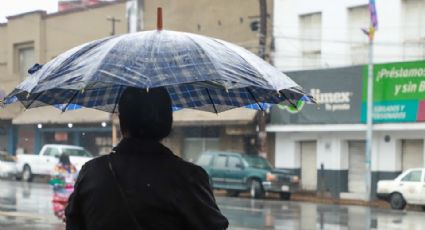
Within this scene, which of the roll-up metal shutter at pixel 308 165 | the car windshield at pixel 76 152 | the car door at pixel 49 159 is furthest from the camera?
the car door at pixel 49 159

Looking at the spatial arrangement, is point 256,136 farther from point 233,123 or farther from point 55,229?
point 55,229

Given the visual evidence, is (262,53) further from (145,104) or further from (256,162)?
(145,104)

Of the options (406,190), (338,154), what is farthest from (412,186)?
(338,154)

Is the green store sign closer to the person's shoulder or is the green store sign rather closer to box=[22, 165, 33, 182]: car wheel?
box=[22, 165, 33, 182]: car wheel

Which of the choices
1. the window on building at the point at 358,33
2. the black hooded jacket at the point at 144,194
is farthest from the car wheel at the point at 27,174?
the black hooded jacket at the point at 144,194

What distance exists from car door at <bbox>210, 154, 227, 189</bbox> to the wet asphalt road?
350cm

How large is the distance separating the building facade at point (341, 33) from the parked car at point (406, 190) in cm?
511

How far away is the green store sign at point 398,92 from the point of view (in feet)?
82.9

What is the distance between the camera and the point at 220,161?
1054 inches

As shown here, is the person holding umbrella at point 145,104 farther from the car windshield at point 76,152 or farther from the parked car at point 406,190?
the car windshield at point 76,152

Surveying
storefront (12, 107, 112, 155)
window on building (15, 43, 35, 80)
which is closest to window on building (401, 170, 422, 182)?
storefront (12, 107, 112, 155)

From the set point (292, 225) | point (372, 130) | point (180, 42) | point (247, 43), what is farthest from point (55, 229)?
point (247, 43)

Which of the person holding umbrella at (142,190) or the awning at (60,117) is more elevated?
the person holding umbrella at (142,190)

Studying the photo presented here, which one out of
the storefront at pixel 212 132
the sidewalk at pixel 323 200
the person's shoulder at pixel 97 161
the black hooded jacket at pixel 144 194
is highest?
the person's shoulder at pixel 97 161
